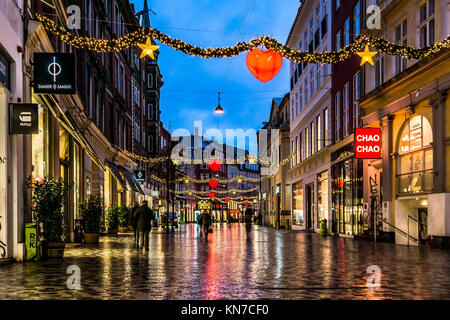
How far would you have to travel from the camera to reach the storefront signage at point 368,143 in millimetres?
25953

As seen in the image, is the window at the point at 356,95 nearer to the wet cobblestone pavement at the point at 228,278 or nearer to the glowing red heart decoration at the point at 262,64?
the wet cobblestone pavement at the point at 228,278

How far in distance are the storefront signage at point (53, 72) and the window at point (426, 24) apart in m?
13.8

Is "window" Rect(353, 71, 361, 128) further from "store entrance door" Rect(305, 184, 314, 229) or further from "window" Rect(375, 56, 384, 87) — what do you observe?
"store entrance door" Rect(305, 184, 314, 229)

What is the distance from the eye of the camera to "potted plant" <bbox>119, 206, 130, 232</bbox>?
35125 mm

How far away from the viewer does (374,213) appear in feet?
87.5

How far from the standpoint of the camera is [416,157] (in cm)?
2289

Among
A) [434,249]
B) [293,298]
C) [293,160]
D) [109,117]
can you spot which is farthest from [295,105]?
[293,298]

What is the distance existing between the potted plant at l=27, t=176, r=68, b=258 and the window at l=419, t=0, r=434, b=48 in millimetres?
15052

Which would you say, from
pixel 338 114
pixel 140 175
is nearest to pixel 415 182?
pixel 338 114

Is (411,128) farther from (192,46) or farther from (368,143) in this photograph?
(192,46)

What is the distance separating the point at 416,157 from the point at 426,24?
5.33 m

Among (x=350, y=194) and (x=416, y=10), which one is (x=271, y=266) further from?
(x=350, y=194)

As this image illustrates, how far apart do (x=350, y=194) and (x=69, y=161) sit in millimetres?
16045

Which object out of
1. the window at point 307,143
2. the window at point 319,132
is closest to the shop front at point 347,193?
the window at point 319,132
